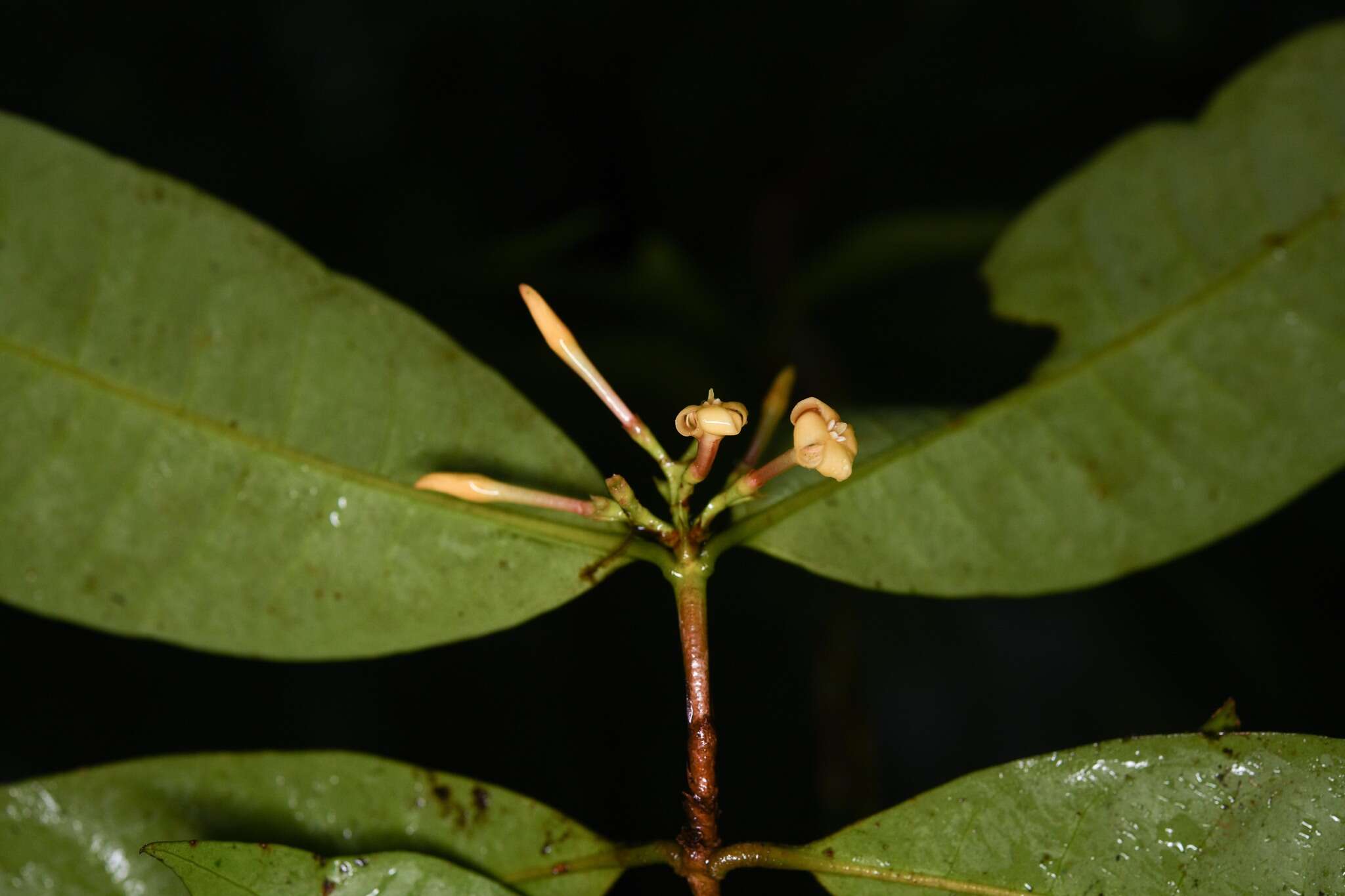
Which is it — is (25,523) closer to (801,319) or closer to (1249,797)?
(1249,797)

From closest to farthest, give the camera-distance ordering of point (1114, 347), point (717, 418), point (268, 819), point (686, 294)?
point (717, 418) → point (268, 819) → point (1114, 347) → point (686, 294)

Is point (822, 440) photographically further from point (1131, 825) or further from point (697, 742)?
point (1131, 825)

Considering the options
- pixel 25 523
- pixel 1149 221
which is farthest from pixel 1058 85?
pixel 25 523

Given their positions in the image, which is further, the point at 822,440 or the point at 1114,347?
the point at 1114,347

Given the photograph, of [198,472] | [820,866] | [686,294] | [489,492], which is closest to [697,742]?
[820,866]

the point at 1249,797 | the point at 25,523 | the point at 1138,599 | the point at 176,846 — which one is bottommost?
the point at 1249,797

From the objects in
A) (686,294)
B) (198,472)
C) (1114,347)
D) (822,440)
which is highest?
(686,294)
